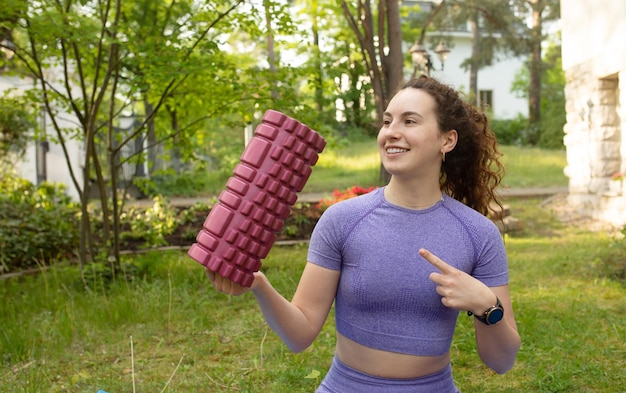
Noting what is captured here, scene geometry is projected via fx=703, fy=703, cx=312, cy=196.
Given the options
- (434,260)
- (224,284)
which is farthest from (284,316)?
(434,260)

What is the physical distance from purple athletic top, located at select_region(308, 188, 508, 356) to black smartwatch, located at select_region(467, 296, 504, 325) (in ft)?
0.52

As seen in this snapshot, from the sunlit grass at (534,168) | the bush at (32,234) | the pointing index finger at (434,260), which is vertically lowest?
the sunlit grass at (534,168)

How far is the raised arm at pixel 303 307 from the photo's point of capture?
2014mm

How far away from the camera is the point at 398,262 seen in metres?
2.03

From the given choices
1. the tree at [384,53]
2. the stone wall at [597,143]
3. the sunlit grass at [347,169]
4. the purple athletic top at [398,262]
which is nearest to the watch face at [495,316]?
the purple athletic top at [398,262]

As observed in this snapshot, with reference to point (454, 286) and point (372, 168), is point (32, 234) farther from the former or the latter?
point (372, 168)

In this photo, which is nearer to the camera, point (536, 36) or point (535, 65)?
point (536, 36)

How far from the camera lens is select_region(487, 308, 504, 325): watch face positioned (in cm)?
190

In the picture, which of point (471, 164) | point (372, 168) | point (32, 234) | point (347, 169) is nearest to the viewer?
point (471, 164)

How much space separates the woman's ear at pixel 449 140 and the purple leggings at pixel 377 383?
26.9 inches

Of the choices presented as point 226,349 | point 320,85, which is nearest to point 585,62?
point 320,85

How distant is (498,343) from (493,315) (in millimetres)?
223

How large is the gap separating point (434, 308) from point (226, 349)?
262cm

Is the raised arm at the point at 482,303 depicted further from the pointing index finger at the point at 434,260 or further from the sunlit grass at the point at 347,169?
the sunlit grass at the point at 347,169
